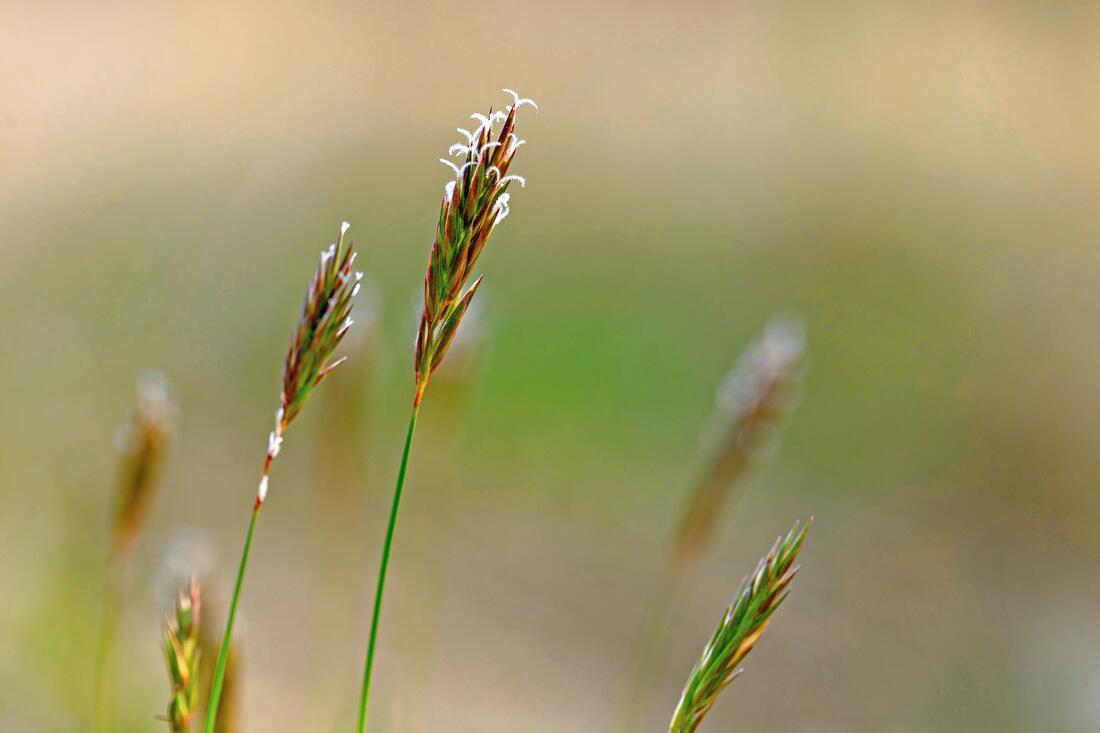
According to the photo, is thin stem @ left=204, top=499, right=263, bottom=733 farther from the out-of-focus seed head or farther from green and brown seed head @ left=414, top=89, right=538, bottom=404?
the out-of-focus seed head

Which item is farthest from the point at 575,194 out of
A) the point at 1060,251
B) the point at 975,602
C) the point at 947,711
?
the point at 947,711

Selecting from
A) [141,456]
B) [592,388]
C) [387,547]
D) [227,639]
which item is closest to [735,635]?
[387,547]

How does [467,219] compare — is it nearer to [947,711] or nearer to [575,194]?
[947,711]

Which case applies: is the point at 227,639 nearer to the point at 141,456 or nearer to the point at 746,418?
the point at 141,456

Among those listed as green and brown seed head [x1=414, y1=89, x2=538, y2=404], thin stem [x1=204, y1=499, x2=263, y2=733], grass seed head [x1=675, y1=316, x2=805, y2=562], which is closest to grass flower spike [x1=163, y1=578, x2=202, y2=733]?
thin stem [x1=204, y1=499, x2=263, y2=733]

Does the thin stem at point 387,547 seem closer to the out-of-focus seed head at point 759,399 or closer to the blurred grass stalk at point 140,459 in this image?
the blurred grass stalk at point 140,459

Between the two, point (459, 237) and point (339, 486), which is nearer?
point (459, 237)
